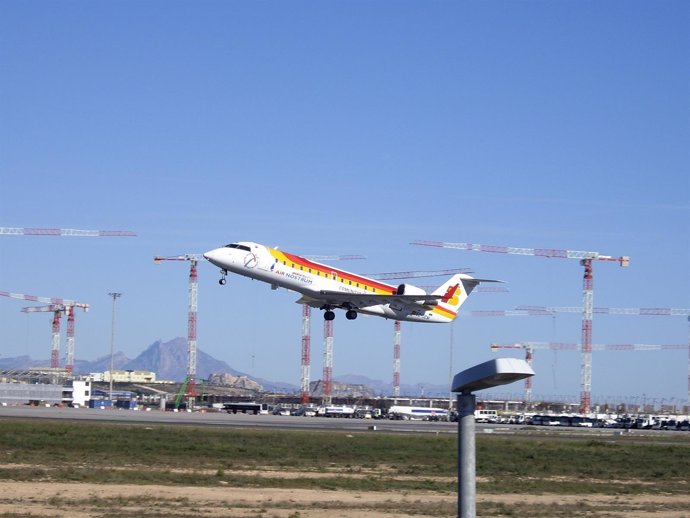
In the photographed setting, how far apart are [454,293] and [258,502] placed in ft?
178

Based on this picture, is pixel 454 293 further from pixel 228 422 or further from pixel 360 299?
pixel 228 422

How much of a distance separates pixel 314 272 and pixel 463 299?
1813cm

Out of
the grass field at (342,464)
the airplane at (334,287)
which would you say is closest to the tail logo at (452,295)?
the airplane at (334,287)

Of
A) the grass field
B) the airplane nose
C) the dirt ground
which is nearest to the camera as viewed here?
the dirt ground

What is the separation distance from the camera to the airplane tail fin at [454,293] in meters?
85.8

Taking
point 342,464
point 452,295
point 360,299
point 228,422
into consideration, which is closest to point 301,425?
point 228,422

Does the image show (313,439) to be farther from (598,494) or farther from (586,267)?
(586,267)

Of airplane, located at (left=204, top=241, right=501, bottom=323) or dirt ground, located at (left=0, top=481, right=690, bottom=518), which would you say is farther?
airplane, located at (left=204, top=241, right=501, bottom=323)

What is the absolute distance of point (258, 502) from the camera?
114ft

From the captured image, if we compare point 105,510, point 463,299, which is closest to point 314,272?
point 463,299

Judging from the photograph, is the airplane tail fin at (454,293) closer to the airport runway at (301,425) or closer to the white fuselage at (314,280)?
the white fuselage at (314,280)

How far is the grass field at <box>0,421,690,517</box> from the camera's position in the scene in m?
40.8

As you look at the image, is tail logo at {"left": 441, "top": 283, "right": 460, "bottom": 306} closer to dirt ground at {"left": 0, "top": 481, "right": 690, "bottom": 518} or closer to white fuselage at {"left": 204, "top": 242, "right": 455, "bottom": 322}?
white fuselage at {"left": 204, "top": 242, "right": 455, "bottom": 322}

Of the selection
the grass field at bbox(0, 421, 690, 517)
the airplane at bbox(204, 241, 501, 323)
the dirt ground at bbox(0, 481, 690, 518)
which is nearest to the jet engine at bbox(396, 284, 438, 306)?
the airplane at bbox(204, 241, 501, 323)
